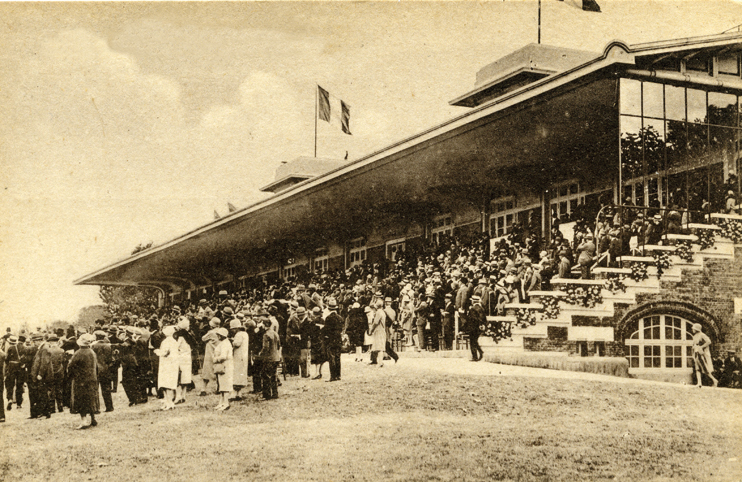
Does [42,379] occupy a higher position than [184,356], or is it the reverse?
[184,356]

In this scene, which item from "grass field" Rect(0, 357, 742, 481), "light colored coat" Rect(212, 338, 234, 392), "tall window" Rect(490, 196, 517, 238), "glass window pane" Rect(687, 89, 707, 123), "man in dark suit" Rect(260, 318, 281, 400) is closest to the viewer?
"grass field" Rect(0, 357, 742, 481)

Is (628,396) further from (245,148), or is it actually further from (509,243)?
(245,148)

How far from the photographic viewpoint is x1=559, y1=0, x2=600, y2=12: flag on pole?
34.0 feet

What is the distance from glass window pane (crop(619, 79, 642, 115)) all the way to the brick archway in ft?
8.28

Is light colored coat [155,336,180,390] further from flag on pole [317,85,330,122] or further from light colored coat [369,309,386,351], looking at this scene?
flag on pole [317,85,330,122]

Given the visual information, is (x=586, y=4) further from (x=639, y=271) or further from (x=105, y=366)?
(x=105, y=366)

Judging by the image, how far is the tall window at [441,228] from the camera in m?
15.5

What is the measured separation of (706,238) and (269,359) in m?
5.93

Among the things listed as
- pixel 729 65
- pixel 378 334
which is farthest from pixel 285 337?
pixel 729 65

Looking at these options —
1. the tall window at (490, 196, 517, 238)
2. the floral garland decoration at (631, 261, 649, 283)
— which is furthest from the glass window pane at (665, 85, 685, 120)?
the tall window at (490, 196, 517, 238)

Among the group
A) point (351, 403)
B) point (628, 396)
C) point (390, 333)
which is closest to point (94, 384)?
point (351, 403)

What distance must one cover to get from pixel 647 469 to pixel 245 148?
6728mm

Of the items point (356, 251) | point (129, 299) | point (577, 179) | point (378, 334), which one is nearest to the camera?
point (378, 334)

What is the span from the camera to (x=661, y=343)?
10.5 m
